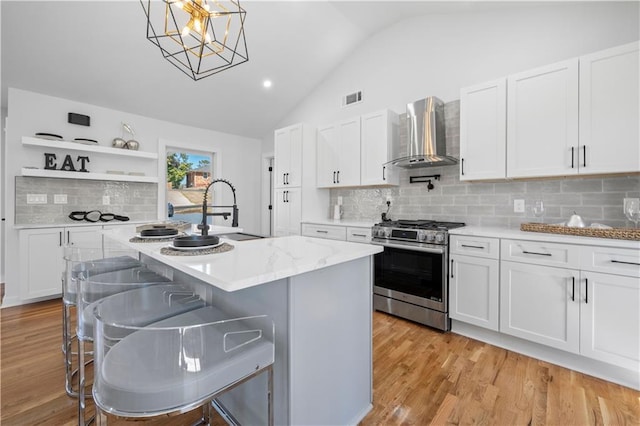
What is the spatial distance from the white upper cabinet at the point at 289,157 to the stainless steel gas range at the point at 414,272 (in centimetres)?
160

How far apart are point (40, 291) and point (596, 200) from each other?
5.59 metres

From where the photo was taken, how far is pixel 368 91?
4008mm

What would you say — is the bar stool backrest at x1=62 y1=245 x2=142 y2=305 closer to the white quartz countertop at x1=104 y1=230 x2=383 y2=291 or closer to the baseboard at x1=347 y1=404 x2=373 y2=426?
the white quartz countertop at x1=104 y1=230 x2=383 y2=291

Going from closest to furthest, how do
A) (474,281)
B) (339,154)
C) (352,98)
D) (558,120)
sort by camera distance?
(558,120) → (474,281) → (339,154) → (352,98)

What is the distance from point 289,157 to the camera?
4242mm

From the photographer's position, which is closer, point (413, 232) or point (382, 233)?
point (413, 232)

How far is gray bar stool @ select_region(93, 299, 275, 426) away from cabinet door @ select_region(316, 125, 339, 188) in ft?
10.2

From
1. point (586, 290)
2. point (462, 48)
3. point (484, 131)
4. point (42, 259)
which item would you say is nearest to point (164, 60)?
point (42, 259)

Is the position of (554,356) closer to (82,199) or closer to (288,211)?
(288,211)

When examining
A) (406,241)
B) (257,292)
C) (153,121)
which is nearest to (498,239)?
(406,241)

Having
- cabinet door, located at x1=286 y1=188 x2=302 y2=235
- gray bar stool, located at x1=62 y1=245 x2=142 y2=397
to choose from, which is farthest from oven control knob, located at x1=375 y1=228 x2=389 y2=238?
gray bar stool, located at x1=62 y1=245 x2=142 y2=397

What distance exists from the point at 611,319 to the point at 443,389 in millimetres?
1180

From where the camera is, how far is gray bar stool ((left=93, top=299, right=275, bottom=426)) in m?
0.88

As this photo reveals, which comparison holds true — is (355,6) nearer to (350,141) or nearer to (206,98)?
(350,141)
